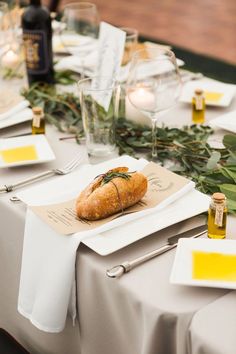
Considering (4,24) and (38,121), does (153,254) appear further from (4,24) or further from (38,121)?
(4,24)

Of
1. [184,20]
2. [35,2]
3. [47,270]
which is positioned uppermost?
[35,2]

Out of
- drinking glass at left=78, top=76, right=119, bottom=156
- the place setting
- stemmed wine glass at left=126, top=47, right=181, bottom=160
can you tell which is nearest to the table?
the place setting

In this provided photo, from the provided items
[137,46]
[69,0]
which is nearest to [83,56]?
[137,46]

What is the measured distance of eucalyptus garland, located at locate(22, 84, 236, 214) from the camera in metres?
1.53

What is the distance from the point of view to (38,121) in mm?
1849

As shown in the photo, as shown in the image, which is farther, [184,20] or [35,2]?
[184,20]

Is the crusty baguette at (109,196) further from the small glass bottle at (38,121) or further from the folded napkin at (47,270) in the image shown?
the small glass bottle at (38,121)

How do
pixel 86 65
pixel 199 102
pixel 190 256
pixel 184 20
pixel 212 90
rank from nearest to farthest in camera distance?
pixel 190 256, pixel 199 102, pixel 212 90, pixel 86 65, pixel 184 20

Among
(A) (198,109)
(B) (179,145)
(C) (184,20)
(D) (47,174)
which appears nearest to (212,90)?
(A) (198,109)

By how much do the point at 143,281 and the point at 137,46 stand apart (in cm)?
129

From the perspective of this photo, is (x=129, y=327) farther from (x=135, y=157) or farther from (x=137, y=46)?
(x=137, y=46)

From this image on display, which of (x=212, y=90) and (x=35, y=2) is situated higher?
(x=35, y=2)

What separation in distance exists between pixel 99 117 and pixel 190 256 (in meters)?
0.60

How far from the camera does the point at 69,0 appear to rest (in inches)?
271
